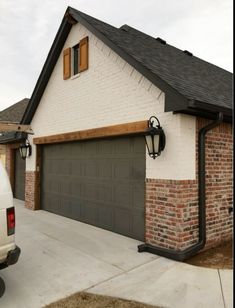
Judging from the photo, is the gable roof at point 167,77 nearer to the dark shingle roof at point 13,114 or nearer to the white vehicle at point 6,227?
the white vehicle at point 6,227

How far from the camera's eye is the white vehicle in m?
3.92

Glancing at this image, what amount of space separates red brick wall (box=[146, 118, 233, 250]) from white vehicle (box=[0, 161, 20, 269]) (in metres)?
2.94

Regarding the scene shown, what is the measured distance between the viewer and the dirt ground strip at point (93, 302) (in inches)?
150

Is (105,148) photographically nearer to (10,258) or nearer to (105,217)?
(105,217)

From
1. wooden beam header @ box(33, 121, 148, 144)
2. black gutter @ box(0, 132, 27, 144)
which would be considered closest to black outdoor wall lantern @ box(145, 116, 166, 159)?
wooden beam header @ box(33, 121, 148, 144)

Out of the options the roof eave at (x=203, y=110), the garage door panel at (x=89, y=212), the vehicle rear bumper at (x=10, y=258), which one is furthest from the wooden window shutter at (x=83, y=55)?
the vehicle rear bumper at (x=10, y=258)

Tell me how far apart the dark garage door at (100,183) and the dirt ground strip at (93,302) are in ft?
8.73

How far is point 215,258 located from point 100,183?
353 cm

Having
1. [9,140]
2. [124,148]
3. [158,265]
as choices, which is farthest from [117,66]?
[9,140]

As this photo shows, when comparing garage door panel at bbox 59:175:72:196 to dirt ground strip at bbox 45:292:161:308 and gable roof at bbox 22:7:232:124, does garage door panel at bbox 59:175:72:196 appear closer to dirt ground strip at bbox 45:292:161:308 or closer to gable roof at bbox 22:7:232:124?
gable roof at bbox 22:7:232:124

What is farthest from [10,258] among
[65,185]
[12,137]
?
[12,137]

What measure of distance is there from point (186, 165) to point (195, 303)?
101 inches

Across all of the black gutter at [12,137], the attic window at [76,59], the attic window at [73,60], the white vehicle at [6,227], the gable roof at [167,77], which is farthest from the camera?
the black gutter at [12,137]

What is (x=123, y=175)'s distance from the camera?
7.11m
